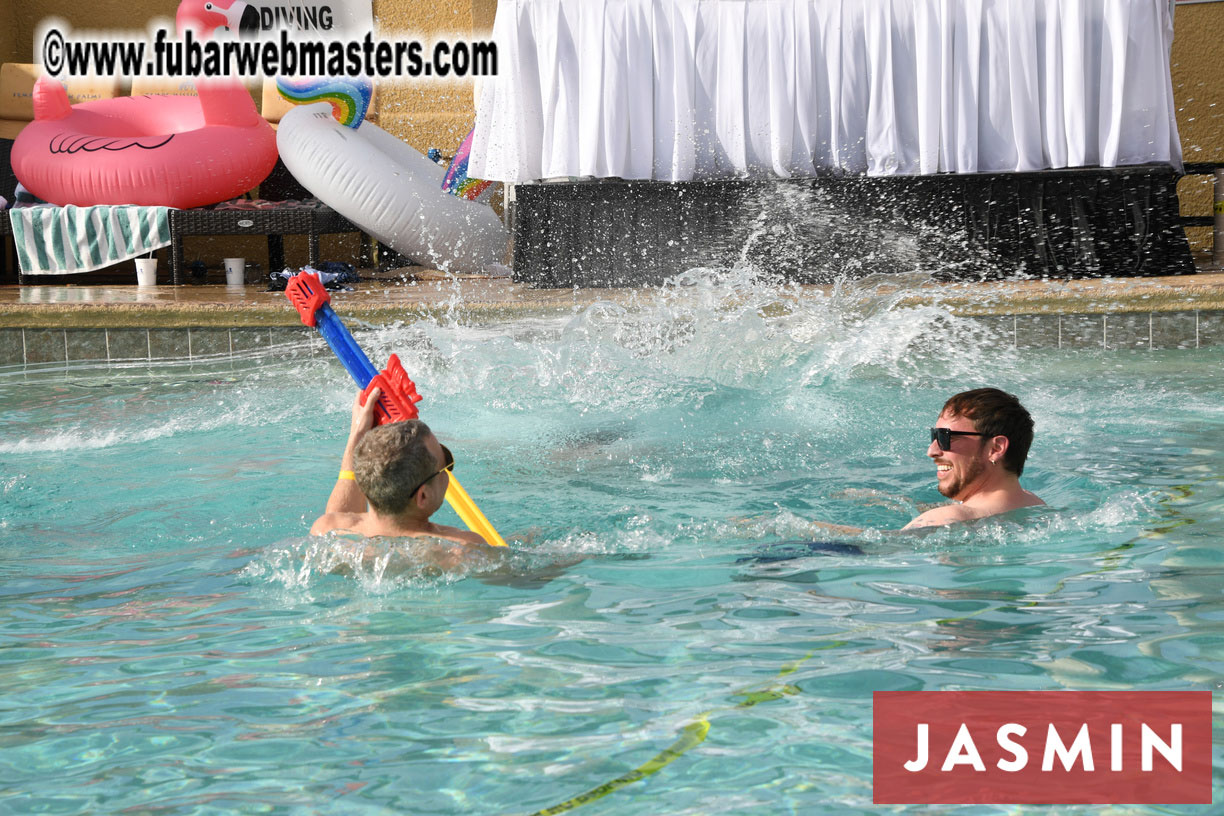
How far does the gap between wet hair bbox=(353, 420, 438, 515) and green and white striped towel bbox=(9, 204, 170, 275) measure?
6.89 metres

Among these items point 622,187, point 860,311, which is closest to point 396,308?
point 622,187

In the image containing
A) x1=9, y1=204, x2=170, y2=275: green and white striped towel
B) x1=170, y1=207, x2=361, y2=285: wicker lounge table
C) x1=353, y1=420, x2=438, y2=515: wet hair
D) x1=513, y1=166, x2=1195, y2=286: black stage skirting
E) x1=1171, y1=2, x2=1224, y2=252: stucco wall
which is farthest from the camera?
x1=1171, y1=2, x2=1224, y2=252: stucco wall

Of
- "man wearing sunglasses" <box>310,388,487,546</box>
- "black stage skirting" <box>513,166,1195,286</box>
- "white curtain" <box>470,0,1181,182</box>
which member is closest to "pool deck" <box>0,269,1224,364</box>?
"black stage skirting" <box>513,166,1195,286</box>

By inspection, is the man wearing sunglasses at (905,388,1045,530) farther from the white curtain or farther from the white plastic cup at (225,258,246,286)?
the white plastic cup at (225,258,246,286)

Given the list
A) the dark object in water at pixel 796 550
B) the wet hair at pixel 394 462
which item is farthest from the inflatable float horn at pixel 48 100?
the dark object in water at pixel 796 550

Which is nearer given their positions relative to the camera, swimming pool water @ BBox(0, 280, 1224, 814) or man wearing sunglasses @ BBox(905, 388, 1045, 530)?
swimming pool water @ BBox(0, 280, 1224, 814)

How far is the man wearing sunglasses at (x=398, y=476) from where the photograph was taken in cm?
284

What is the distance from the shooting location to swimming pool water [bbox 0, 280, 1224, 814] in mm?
2090

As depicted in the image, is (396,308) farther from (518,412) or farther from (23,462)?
(23,462)

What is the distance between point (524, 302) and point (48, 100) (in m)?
4.86

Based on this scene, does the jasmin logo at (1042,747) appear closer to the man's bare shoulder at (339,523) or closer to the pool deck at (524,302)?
the man's bare shoulder at (339,523)

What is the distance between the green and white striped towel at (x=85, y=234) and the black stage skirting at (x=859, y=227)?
9.52 feet

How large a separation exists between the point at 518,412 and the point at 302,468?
47.7 inches

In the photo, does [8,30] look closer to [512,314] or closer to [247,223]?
[247,223]
